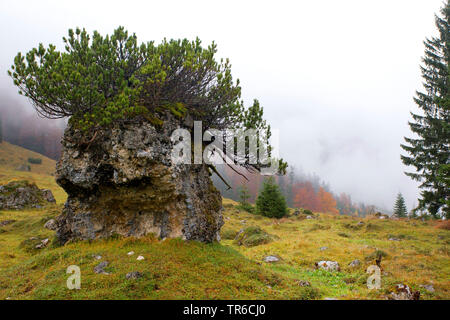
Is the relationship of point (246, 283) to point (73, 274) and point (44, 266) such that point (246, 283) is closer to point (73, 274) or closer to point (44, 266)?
point (73, 274)

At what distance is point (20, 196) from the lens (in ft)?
103

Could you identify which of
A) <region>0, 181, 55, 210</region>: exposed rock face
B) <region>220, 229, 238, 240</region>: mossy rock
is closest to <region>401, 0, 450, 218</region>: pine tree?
<region>220, 229, 238, 240</region>: mossy rock

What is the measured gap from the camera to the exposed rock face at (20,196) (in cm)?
3012

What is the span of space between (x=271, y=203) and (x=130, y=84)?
35.2m

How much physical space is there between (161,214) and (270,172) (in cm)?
660

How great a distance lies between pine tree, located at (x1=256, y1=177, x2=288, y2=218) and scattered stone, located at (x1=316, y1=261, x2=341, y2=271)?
27623mm

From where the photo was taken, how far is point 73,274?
8875 millimetres

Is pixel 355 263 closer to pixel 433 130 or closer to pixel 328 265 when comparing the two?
pixel 328 265

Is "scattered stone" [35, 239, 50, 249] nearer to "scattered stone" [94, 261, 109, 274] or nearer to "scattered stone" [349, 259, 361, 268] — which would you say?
"scattered stone" [94, 261, 109, 274]

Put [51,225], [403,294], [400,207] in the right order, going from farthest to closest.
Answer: [400,207], [51,225], [403,294]

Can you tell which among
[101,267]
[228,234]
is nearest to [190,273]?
[101,267]

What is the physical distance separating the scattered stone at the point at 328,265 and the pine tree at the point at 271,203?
27.6 meters
